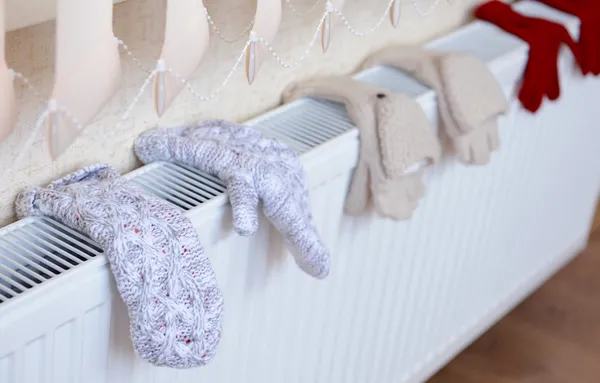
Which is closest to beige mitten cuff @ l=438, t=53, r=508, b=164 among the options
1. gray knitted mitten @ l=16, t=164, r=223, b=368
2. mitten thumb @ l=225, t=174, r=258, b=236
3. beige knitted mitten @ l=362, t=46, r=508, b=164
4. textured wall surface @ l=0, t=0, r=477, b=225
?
beige knitted mitten @ l=362, t=46, r=508, b=164

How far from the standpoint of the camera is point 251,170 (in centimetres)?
98

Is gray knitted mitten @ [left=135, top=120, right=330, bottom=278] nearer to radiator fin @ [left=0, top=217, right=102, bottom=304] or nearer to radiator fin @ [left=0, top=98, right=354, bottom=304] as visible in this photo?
radiator fin @ [left=0, top=98, right=354, bottom=304]

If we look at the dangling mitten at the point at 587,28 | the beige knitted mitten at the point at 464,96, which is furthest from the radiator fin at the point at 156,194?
the dangling mitten at the point at 587,28

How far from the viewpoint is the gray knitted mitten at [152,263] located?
0.84 m

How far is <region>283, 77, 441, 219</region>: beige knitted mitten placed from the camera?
1.15 meters

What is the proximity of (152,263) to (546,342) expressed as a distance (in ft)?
4.32

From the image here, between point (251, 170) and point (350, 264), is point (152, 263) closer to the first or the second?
point (251, 170)

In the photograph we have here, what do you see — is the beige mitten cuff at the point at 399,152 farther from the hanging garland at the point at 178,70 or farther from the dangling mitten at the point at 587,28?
the dangling mitten at the point at 587,28

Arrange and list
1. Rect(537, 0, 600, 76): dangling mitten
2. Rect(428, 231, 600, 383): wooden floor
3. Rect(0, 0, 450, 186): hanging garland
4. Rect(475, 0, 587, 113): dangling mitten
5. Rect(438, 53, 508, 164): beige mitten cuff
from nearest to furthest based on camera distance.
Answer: Rect(0, 0, 450, 186): hanging garland
Rect(438, 53, 508, 164): beige mitten cuff
Rect(475, 0, 587, 113): dangling mitten
Rect(537, 0, 600, 76): dangling mitten
Rect(428, 231, 600, 383): wooden floor

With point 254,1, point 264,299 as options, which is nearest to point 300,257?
point 264,299

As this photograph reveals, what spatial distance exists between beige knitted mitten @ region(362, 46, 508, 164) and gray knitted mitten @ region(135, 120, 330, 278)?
33 centimetres

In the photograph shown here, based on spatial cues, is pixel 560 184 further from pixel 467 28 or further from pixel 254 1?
pixel 254 1

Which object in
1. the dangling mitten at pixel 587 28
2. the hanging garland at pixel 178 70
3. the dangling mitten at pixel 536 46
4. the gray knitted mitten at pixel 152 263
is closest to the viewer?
the hanging garland at pixel 178 70

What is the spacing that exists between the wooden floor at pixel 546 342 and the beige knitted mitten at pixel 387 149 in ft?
2.34
